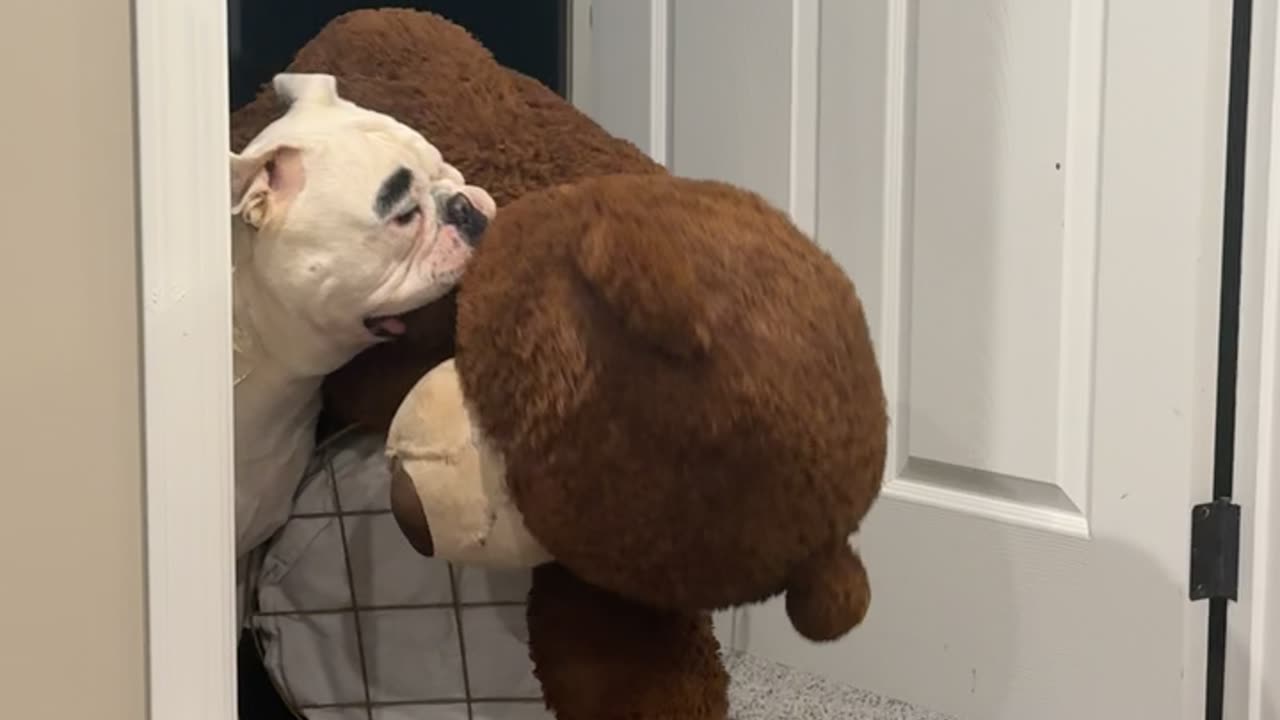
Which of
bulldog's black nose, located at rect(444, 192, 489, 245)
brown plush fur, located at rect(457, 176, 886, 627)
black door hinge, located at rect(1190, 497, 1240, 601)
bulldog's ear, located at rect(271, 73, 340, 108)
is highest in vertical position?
bulldog's ear, located at rect(271, 73, 340, 108)

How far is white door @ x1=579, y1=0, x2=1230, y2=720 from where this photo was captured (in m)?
1.07

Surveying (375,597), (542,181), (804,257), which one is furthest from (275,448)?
(804,257)

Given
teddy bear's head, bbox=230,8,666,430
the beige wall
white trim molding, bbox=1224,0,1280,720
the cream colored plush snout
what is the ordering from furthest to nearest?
white trim molding, bbox=1224,0,1280,720 → teddy bear's head, bbox=230,8,666,430 → the cream colored plush snout → the beige wall

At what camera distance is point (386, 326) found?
2.28 feet

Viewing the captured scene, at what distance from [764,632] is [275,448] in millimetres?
823

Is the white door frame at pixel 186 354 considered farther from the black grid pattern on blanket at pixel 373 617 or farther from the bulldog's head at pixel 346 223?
the black grid pattern on blanket at pixel 373 617

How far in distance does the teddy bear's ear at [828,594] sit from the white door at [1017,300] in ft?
1.74

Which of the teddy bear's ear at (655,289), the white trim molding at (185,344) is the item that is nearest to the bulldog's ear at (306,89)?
the white trim molding at (185,344)

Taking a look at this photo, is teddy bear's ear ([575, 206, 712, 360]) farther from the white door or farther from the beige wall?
the white door

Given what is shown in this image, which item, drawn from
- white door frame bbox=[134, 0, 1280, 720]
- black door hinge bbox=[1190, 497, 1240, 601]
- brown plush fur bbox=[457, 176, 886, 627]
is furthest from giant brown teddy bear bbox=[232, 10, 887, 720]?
black door hinge bbox=[1190, 497, 1240, 601]

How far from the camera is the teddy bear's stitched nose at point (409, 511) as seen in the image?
2.15 ft

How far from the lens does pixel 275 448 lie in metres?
0.76

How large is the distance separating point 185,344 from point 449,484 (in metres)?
0.15

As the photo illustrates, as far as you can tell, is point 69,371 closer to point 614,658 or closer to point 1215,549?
point 614,658
